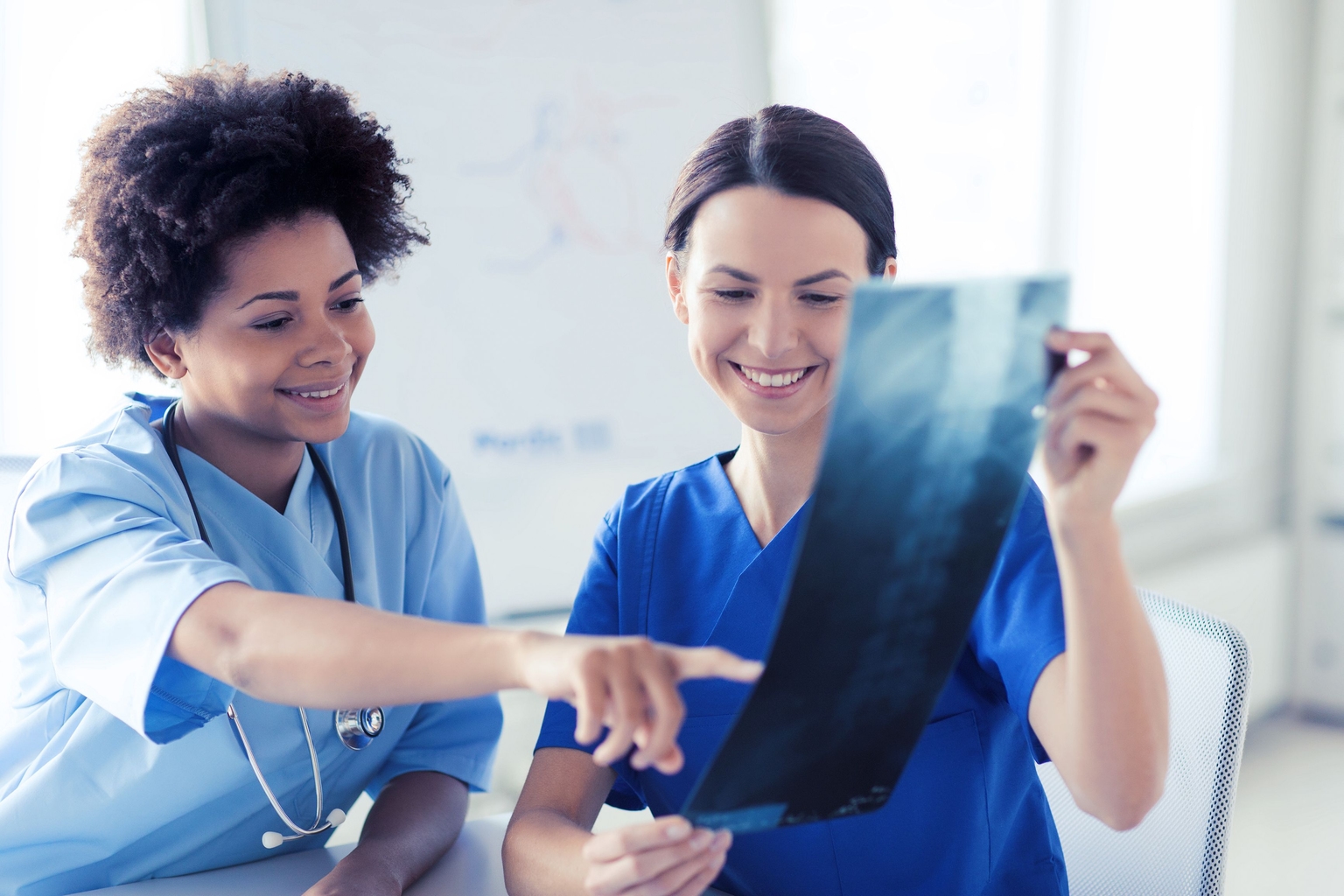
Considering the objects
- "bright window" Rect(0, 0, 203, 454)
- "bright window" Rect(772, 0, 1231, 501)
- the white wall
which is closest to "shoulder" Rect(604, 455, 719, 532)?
the white wall

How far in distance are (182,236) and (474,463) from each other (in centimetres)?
87

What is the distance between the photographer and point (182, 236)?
913 mm

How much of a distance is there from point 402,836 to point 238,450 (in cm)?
39

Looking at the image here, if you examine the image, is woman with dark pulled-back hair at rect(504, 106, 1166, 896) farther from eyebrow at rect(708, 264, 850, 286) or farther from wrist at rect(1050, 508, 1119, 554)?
wrist at rect(1050, 508, 1119, 554)

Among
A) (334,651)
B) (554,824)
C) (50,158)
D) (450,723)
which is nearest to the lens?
(334,651)

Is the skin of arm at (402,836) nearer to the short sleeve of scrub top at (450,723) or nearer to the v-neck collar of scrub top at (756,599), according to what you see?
the short sleeve of scrub top at (450,723)

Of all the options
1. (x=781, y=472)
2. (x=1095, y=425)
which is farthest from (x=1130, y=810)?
(x=781, y=472)

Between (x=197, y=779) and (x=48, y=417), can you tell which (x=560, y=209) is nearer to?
(x=48, y=417)

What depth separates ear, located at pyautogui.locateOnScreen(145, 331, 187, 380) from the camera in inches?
39.1

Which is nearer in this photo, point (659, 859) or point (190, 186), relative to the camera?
point (659, 859)

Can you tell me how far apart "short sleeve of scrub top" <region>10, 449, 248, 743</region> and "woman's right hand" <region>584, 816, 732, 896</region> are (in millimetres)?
322

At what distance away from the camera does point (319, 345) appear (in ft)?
3.10

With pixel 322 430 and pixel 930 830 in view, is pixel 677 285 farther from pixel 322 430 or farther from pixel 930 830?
pixel 930 830

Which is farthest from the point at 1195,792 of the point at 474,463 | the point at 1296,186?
the point at 1296,186
